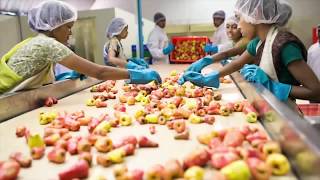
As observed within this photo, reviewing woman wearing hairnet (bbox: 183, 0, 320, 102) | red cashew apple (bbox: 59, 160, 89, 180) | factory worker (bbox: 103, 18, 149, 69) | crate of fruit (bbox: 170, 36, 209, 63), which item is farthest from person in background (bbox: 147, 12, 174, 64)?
red cashew apple (bbox: 59, 160, 89, 180)

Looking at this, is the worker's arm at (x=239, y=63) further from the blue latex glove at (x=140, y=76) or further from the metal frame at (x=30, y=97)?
the metal frame at (x=30, y=97)

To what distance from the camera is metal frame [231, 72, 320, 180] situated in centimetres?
74

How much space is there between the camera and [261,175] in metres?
0.77

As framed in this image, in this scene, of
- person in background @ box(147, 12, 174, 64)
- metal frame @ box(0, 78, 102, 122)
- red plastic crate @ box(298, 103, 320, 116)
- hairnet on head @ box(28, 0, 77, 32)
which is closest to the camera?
metal frame @ box(0, 78, 102, 122)

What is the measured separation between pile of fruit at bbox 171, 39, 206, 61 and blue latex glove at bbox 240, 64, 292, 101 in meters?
2.77

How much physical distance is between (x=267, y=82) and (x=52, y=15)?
1515 mm

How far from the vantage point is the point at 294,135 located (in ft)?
2.91

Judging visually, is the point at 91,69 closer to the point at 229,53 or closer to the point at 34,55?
the point at 34,55

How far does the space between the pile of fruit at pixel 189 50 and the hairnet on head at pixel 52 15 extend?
2.98 meters

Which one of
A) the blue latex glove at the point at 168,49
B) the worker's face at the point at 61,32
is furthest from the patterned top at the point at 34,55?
the blue latex glove at the point at 168,49

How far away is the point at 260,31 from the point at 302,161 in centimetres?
137

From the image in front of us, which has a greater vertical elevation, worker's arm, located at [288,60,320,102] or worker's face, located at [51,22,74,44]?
worker's face, located at [51,22,74,44]

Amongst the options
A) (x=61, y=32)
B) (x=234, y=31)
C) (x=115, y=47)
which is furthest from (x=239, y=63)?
(x=115, y=47)

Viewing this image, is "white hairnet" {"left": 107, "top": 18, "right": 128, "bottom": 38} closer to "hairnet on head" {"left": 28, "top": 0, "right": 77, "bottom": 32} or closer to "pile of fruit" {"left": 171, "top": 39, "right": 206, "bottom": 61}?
"pile of fruit" {"left": 171, "top": 39, "right": 206, "bottom": 61}
